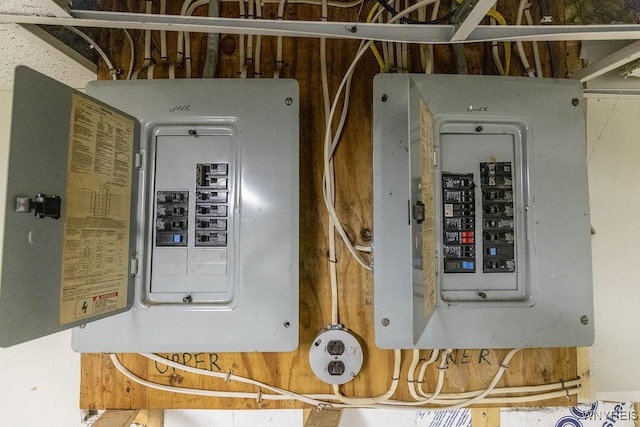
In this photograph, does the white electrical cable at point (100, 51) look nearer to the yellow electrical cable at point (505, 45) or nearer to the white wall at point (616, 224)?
the yellow electrical cable at point (505, 45)

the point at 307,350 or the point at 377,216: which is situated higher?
the point at 377,216

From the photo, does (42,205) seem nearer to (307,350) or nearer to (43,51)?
(43,51)

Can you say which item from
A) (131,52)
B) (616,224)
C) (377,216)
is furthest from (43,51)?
(616,224)

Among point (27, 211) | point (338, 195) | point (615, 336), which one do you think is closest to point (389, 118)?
point (338, 195)

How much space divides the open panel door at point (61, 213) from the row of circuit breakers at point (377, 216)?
4 centimetres

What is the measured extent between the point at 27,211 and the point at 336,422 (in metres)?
0.74

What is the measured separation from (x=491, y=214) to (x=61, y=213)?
2.57 feet

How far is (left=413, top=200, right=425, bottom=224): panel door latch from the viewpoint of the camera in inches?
26.3

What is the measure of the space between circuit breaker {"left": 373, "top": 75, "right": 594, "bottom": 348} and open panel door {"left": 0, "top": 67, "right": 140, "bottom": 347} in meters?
0.51

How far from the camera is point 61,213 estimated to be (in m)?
0.63

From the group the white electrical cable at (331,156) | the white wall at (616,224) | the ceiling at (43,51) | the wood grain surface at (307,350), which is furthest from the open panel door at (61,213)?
the white wall at (616,224)

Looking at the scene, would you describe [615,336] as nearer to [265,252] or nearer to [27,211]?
[265,252]

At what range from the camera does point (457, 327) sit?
0.84m

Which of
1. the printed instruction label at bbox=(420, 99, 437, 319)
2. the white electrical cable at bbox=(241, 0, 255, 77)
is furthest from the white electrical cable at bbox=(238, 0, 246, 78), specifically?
the printed instruction label at bbox=(420, 99, 437, 319)
